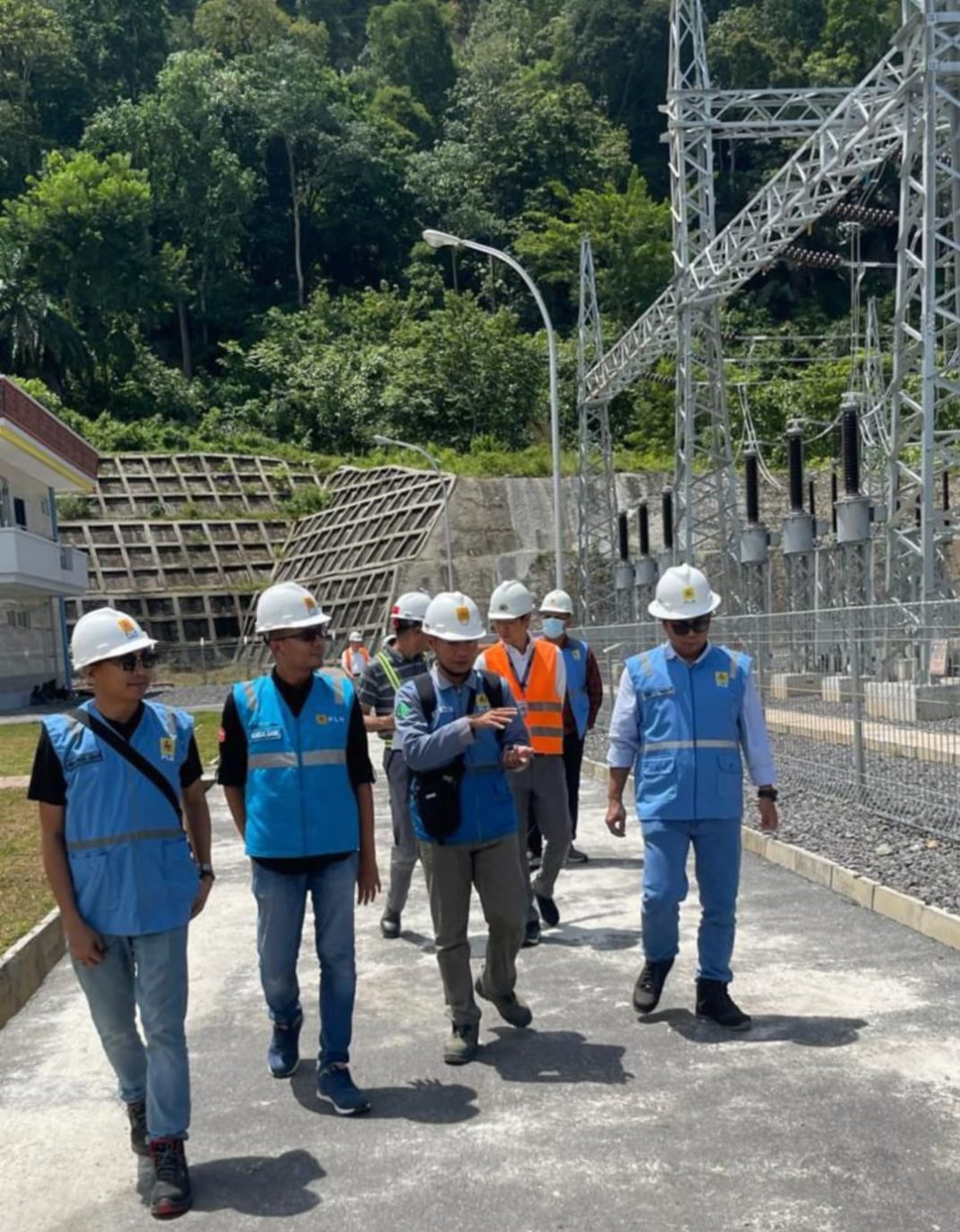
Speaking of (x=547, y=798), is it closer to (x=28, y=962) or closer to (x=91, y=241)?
(x=28, y=962)

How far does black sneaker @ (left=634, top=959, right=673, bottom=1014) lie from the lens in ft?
20.6

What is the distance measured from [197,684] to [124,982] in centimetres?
4087

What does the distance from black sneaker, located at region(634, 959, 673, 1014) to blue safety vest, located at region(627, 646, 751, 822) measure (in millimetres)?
690

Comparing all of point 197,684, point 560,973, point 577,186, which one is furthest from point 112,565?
→ point 560,973

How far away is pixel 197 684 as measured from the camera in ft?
147

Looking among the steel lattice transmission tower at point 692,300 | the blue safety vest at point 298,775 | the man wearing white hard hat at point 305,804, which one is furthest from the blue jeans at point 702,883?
the steel lattice transmission tower at point 692,300

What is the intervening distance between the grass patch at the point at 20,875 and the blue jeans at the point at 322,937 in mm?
2659

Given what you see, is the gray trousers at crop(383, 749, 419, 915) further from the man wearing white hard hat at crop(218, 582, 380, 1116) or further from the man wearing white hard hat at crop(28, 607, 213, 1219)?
the man wearing white hard hat at crop(28, 607, 213, 1219)

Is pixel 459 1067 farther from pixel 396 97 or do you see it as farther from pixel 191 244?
pixel 396 97

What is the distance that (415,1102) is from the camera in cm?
538

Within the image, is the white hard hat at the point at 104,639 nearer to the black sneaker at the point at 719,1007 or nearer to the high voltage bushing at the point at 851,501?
the black sneaker at the point at 719,1007

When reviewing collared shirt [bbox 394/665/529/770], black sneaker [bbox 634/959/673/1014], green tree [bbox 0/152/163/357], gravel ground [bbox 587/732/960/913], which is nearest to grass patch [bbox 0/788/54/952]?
collared shirt [bbox 394/665/529/770]

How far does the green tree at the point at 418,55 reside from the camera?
92.8 meters

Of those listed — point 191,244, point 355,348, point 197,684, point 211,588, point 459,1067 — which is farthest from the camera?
point 191,244
